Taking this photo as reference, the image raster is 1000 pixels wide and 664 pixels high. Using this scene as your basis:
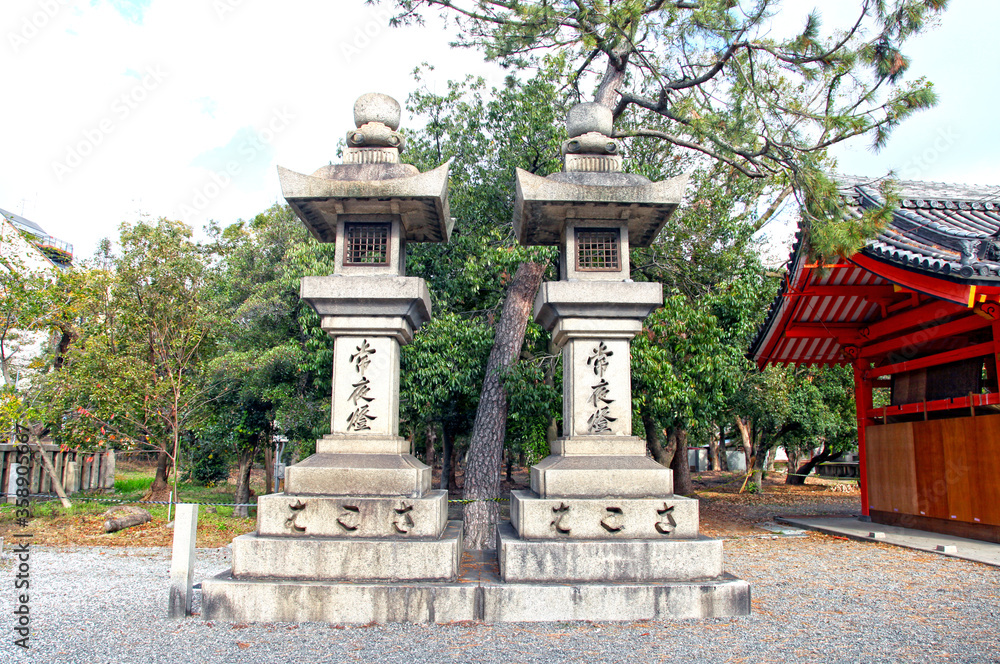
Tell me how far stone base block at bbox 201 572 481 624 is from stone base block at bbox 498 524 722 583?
0.45 meters

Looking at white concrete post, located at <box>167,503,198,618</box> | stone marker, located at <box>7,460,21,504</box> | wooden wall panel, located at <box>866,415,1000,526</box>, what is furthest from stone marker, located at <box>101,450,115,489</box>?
wooden wall panel, located at <box>866,415,1000,526</box>

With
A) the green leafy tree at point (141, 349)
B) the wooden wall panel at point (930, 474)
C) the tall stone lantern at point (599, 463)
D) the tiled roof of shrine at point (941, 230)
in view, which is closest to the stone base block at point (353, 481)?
the tall stone lantern at point (599, 463)

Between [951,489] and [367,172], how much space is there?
867cm

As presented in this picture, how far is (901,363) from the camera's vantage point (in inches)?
375

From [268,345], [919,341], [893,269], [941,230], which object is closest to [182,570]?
[268,345]

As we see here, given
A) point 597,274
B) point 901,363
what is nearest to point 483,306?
point 597,274

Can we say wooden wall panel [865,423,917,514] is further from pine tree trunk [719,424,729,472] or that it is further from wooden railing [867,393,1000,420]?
pine tree trunk [719,424,729,472]

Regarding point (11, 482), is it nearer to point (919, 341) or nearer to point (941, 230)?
point (919, 341)

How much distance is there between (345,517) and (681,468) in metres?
13.8

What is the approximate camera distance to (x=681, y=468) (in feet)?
55.6

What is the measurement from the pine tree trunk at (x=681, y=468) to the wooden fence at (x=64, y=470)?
565 inches

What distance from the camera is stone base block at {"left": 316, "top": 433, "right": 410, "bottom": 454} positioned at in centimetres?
513

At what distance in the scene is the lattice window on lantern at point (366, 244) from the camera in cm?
558

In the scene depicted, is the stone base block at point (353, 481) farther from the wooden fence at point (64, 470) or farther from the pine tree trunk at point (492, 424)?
the wooden fence at point (64, 470)
